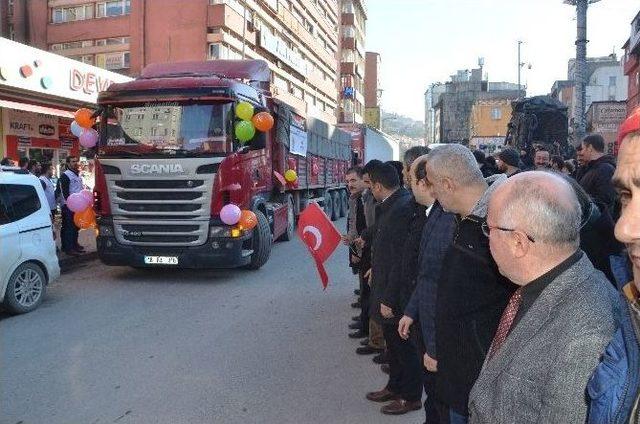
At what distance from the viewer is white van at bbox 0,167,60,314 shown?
6.48m

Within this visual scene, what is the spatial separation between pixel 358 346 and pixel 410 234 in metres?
2.38

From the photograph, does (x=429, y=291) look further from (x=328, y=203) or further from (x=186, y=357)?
(x=328, y=203)

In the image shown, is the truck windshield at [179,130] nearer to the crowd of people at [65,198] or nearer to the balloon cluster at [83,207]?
the balloon cluster at [83,207]

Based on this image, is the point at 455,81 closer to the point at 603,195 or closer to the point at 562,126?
the point at 562,126

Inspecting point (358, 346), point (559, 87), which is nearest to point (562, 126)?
point (358, 346)

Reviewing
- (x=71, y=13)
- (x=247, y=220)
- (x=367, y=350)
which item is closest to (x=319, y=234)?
(x=367, y=350)

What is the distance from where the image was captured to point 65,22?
3425cm

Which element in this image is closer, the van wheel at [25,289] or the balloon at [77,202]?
the van wheel at [25,289]

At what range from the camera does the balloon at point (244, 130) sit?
27.8 feet

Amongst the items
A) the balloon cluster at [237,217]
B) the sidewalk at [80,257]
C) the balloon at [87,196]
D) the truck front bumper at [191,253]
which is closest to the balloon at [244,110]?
the balloon cluster at [237,217]

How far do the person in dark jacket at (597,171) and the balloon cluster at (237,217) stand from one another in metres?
4.72

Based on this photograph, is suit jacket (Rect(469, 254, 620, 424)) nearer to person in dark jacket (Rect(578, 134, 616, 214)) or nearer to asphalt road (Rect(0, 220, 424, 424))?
asphalt road (Rect(0, 220, 424, 424))

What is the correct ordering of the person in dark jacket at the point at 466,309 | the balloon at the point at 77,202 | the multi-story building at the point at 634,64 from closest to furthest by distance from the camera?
the person in dark jacket at the point at 466,309 → the balloon at the point at 77,202 → the multi-story building at the point at 634,64

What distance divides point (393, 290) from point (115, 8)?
114 ft
